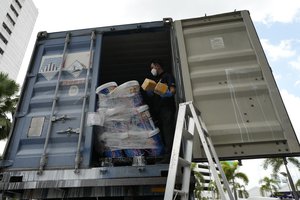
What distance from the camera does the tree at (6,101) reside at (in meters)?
9.68

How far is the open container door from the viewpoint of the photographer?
7.89 ft

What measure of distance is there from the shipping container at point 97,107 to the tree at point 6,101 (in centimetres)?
780

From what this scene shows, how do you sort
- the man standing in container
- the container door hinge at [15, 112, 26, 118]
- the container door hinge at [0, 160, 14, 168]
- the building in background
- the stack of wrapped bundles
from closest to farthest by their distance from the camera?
the container door hinge at [0, 160, 14, 168], the stack of wrapped bundles, the container door hinge at [15, 112, 26, 118], the man standing in container, the building in background

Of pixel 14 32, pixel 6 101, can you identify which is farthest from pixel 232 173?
pixel 14 32

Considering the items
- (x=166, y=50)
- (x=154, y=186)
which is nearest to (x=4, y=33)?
(x=166, y=50)

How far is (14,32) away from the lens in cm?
3447

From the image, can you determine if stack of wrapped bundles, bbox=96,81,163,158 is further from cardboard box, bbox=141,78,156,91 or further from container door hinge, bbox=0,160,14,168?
container door hinge, bbox=0,160,14,168

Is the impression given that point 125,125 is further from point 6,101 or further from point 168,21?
point 6,101

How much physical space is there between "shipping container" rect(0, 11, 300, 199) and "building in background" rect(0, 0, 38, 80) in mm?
32534

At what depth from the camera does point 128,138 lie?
8.93 ft

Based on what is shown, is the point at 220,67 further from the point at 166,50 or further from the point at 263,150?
the point at 166,50

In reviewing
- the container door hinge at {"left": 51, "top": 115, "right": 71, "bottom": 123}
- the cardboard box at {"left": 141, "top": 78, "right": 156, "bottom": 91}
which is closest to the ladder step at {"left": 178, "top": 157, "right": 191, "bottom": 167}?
the cardboard box at {"left": 141, "top": 78, "right": 156, "bottom": 91}

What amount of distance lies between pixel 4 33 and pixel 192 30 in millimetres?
37387

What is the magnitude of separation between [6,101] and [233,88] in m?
10.9
